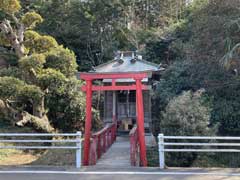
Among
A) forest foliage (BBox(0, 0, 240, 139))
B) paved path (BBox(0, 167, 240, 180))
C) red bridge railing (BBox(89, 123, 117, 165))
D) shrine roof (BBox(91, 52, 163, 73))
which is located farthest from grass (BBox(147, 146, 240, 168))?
shrine roof (BBox(91, 52, 163, 73))

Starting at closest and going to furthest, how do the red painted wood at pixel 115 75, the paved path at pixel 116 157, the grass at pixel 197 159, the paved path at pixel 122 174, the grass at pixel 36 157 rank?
the paved path at pixel 122 174 → the red painted wood at pixel 115 75 → the paved path at pixel 116 157 → the grass at pixel 197 159 → the grass at pixel 36 157

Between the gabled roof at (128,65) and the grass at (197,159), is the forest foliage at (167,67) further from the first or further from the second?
the gabled roof at (128,65)

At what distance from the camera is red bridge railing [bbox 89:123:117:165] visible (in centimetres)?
1002

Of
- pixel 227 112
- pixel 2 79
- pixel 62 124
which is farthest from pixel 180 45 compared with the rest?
pixel 2 79

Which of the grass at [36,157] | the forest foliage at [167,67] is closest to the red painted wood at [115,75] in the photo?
the forest foliage at [167,67]

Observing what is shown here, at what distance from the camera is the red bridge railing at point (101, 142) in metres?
10.0

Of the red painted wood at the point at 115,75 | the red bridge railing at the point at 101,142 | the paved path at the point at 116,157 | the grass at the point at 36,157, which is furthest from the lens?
the grass at the point at 36,157

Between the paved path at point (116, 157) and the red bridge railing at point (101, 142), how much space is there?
0.18 m

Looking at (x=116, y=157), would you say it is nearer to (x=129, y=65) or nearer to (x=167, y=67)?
(x=129, y=65)

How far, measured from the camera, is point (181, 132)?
11.4 m

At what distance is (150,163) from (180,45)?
868 cm

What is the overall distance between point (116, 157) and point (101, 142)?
3.00 feet

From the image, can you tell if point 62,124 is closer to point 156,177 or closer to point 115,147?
point 115,147

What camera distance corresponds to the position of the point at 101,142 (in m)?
11.7
